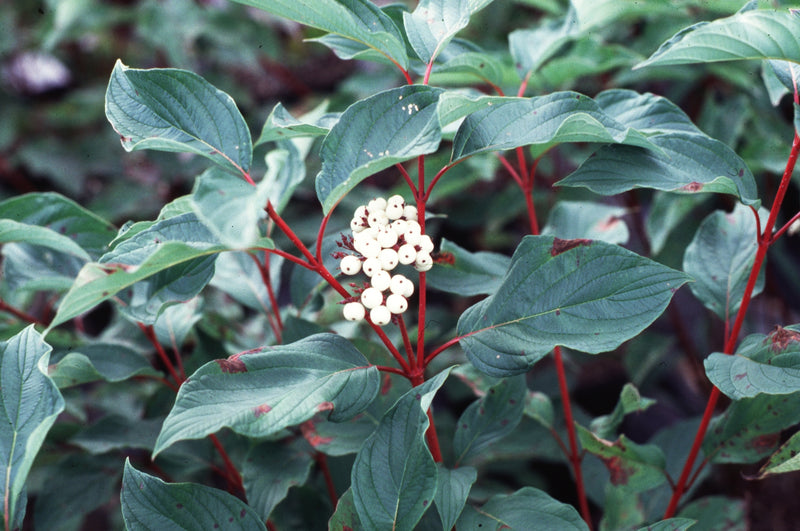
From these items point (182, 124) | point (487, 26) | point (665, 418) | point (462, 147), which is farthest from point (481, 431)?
point (487, 26)

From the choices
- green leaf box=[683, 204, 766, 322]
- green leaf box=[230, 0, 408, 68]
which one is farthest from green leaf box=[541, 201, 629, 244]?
green leaf box=[230, 0, 408, 68]

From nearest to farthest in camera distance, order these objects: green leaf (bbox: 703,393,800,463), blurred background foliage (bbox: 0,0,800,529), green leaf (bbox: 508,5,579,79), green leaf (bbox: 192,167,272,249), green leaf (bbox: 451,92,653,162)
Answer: green leaf (bbox: 192,167,272,249), green leaf (bbox: 451,92,653,162), green leaf (bbox: 703,393,800,463), green leaf (bbox: 508,5,579,79), blurred background foliage (bbox: 0,0,800,529)

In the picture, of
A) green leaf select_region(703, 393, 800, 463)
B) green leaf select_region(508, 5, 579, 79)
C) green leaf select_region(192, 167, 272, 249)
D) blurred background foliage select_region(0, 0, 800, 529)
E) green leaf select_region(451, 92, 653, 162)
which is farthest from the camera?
blurred background foliage select_region(0, 0, 800, 529)

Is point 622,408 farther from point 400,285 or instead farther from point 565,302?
point 400,285

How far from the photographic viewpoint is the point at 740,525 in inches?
29.5

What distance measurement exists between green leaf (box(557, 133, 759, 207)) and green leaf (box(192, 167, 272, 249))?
0.28m

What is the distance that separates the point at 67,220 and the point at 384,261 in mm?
414

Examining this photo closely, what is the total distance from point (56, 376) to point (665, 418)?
1185 millimetres

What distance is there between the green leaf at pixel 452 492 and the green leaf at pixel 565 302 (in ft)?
0.37

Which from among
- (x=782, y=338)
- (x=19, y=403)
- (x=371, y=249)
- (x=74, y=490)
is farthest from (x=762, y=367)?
(x=74, y=490)

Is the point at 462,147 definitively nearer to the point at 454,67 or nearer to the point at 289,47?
the point at 454,67

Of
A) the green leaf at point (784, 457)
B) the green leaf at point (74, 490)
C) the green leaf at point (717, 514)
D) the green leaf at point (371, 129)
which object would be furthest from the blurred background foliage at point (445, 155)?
the green leaf at point (784, 457)

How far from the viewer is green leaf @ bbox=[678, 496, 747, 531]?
0.75m

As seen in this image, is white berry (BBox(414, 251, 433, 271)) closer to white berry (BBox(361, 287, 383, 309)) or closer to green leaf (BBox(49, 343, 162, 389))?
white berry (BBox(361, 287, 383, 309))
